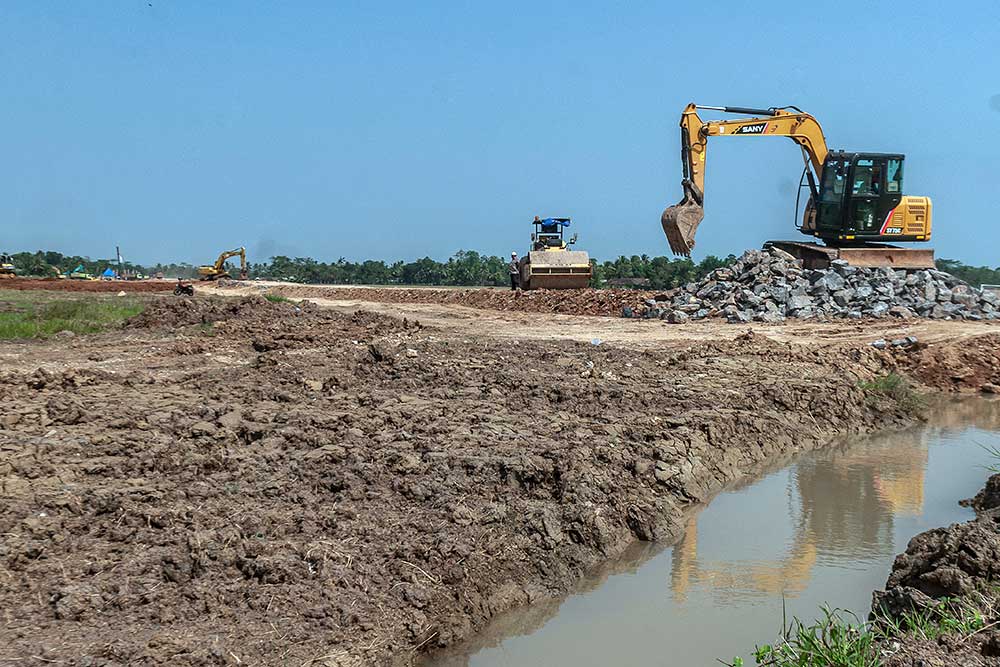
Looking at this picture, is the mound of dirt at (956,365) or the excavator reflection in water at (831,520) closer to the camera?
the excavator reflection in water at (831,520)

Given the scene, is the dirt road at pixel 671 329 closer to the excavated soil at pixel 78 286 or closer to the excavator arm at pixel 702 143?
the excavator arm at pixel 702 143

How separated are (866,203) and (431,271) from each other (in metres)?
31.3

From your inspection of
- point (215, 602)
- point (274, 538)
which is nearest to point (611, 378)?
point (274, 538)

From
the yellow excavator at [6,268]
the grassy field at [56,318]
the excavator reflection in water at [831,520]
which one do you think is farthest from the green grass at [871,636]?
the yellow excavator at [6,268]

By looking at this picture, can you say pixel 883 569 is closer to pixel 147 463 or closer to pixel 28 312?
pixel 147 463

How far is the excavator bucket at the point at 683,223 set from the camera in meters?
20.2

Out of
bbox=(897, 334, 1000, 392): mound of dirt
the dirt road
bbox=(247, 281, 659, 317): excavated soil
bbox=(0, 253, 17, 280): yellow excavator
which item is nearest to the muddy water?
bbox=(897, 334, 1000, 392): mound of dirt

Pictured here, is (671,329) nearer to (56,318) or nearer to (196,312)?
(196,312)

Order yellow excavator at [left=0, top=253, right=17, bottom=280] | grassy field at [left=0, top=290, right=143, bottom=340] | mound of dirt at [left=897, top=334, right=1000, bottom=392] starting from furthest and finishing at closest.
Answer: yellow excavator at [left=0, top=253, right=17, bottom=280]
grassy field at [left=0, top=290, right=143, bottom=340]
mound of dirt at [left=897, top=334, right=1000, bottom=392]

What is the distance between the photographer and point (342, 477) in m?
6.17

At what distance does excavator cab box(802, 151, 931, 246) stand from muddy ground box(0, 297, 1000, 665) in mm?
9644

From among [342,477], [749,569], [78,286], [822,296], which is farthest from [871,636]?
[78,286]

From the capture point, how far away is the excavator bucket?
2019 centimetres

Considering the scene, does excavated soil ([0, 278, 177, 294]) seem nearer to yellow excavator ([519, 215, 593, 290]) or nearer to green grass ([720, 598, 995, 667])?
yellow excavator ([519, 215, 593, 290])
